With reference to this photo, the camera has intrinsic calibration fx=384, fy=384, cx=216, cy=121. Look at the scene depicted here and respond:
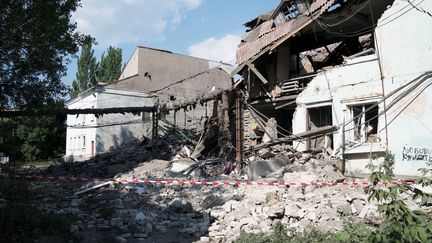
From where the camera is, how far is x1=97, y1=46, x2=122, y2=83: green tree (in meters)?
48.0

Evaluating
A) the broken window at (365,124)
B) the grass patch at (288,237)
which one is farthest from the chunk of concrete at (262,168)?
the grass patch at (288,237)

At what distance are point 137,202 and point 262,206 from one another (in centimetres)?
364

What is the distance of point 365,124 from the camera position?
13.0 m

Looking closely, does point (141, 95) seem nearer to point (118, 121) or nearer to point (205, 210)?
point (118, 121)

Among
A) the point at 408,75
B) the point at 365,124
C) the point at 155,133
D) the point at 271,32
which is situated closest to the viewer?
the point at 408,75

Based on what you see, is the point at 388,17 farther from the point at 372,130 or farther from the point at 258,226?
the point at 258,226

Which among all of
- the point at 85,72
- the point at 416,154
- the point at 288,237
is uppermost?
the point at 85,72

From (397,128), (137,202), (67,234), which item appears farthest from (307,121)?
(67,234)

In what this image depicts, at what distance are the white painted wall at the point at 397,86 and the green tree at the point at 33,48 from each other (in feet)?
30.5

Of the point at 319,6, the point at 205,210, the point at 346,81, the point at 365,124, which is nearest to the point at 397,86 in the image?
the point at 365,124

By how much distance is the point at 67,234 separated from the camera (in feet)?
24.1

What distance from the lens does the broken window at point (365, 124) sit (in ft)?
41.8

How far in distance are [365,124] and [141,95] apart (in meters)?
23.6

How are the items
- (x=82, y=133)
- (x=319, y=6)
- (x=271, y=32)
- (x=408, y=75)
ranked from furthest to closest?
1. (x=82, y=133)
2. (x=271, y=32)
3. (x=319, y=6)
4. (x=408, y=75)
